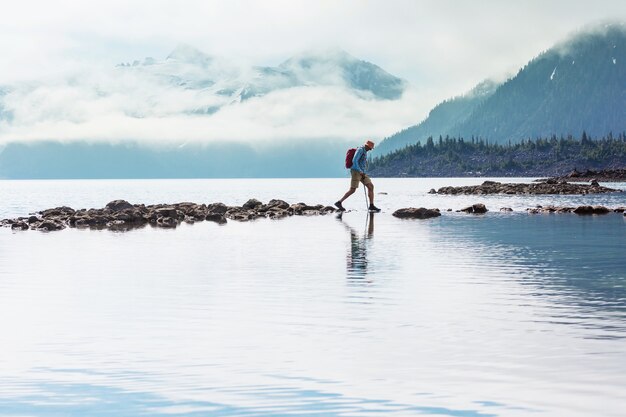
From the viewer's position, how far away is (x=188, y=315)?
14.5 metres

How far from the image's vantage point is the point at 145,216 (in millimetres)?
45438

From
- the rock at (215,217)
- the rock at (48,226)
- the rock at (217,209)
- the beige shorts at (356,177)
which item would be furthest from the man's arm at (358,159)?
the rock at (48,226)

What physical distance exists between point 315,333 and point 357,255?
12105 millimetres

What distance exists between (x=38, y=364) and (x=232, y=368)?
251 cm

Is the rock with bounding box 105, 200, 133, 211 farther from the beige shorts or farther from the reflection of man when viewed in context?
the reflection of man

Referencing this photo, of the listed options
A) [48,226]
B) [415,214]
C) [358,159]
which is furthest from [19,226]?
[415,214]

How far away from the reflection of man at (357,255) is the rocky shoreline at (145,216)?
11505 millimetres

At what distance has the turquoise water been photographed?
9.20m

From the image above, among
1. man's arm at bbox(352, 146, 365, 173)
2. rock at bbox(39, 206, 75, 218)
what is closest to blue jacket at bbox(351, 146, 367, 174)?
man's arm at bbox(352, 146, 365, 173)

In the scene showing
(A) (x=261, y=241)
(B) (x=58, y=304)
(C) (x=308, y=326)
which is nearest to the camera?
(C) (x=308, y=326)

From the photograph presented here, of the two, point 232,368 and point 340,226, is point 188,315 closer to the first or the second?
point 232,368

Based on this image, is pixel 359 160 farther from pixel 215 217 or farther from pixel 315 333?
pixel 315 333

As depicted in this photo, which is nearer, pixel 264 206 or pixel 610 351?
pixel 610 351

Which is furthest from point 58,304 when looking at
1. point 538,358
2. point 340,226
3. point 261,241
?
point 340,226
